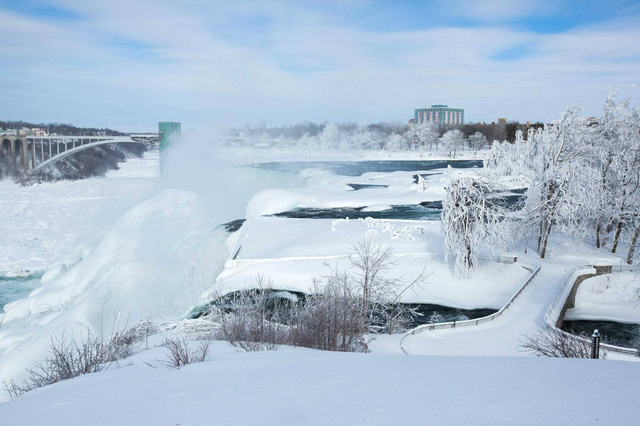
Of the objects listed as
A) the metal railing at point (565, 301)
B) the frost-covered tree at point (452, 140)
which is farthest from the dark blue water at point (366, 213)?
the frost-covered tree at point (452, 140)

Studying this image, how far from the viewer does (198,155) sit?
5959cm

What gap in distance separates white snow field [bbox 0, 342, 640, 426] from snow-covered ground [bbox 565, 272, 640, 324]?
49.6 feet

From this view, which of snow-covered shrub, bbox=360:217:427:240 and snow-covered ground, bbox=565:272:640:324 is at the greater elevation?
snow-covered shrub, bbox=360:217:427:240

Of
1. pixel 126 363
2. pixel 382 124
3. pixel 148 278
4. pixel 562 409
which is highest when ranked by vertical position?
pixel 382 124

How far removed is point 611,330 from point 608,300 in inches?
119

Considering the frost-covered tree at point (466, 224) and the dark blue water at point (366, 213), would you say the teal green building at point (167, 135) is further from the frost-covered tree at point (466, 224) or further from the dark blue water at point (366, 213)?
the frost-covered tree at point (466, 224)

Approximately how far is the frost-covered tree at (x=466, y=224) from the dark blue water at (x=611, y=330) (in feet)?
15.2

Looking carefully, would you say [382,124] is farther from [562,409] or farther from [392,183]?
[562,409]

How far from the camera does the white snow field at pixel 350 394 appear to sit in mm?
4605

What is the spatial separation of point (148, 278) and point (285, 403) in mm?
19445

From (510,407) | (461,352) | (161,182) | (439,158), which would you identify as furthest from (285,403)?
(439,158)

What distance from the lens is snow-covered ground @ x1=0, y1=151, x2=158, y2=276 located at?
33.5 meters

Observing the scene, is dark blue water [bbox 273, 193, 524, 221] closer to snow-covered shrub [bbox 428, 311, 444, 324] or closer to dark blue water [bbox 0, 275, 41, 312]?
snow-covered shrub [bbox 428, 311, 444, 324]

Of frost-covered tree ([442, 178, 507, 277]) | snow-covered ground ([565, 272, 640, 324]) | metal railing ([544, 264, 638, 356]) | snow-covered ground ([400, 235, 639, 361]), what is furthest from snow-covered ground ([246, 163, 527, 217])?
snow-covered ground ([400, 235, 639, 361])
